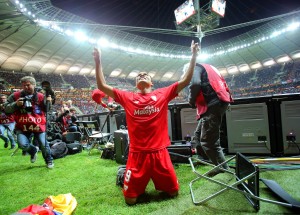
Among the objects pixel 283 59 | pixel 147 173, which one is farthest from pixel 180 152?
pixel 283 59

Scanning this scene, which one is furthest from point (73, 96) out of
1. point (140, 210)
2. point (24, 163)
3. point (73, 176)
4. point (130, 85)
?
point (140, 210)

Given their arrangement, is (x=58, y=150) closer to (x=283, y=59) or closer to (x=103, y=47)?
(x=103, y=47)

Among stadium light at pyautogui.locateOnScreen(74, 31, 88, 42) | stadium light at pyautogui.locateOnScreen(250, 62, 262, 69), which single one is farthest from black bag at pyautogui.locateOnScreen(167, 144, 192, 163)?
stadium light at pyautogui.locateOnScreen(250, 62, 262, 69)

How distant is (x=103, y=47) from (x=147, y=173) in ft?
92.6

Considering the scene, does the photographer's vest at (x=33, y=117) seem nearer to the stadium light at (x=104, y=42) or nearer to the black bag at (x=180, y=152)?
the black bag at (x=180, y=152)

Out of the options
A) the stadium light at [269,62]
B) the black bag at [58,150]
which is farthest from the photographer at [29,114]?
the stadium light at [269,62]

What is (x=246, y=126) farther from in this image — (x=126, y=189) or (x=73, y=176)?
(x=73, y=176)

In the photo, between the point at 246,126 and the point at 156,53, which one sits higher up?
the point at 156,53

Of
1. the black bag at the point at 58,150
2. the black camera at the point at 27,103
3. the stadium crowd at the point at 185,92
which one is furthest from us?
the stadium crowd at the point at 185,92

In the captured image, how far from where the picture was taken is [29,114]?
4172 millimetres

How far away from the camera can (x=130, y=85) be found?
1535 inches

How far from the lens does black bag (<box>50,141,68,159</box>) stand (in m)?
5.33

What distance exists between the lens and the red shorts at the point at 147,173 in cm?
228

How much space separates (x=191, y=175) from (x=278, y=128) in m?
1.98
